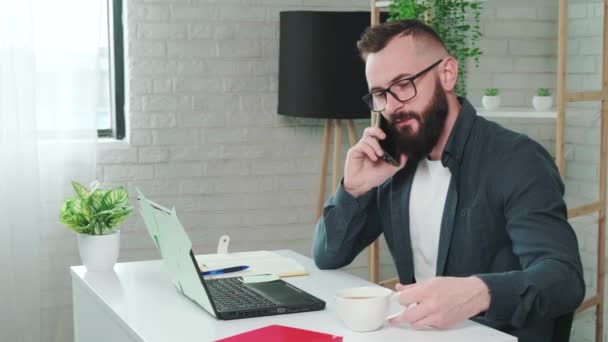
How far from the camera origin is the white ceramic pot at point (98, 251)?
7.57ft

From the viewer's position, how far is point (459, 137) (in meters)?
2.18

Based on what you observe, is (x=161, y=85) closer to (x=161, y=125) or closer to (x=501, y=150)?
(x=161, y=125)

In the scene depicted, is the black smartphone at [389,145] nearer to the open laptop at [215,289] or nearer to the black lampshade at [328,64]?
the open laptop at [215,289]

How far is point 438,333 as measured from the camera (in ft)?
5.58

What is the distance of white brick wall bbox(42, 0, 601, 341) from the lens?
3705 mm

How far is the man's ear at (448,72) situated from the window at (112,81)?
1890 millimetres

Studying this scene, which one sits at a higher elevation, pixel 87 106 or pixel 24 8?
pixel 24 8

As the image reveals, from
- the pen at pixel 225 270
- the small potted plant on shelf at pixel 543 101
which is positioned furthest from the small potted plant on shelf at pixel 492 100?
the pen at pixel 225 270

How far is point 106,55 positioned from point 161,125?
1.21ft

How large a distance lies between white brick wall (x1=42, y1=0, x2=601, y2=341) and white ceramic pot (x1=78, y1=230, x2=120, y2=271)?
4.44 feet

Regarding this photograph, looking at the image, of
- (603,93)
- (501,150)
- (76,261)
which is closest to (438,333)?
(501,150)

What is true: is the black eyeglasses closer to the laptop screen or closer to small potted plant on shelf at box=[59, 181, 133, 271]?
the laptop screen

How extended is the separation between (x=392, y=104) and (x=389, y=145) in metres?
0.14

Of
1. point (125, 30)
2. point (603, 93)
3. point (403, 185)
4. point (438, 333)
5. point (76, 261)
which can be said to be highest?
point (125, 30)
